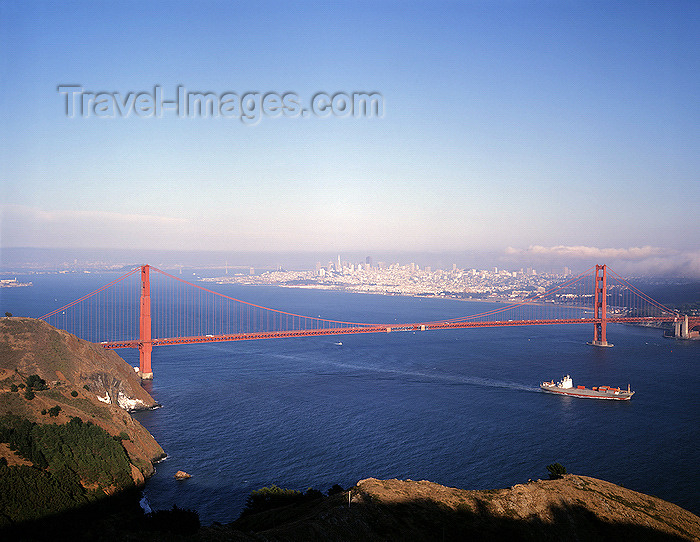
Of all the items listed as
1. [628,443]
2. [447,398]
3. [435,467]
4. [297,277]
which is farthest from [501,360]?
[297,277]

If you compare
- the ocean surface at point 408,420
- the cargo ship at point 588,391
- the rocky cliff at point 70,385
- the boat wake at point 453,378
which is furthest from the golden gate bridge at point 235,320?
the cargo ship at point 588,391

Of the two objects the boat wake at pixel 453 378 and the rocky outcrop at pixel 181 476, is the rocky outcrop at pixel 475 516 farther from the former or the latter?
the boat wake at pixel 453 378

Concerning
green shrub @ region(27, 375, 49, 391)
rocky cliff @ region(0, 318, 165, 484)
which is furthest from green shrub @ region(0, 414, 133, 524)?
green shrub @ region(27, 375, 49, 391)

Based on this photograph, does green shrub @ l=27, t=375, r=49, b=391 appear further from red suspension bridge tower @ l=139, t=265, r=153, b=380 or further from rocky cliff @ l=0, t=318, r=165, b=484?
red suspension bridge tower @ l=139, t=265, r=153, b=380

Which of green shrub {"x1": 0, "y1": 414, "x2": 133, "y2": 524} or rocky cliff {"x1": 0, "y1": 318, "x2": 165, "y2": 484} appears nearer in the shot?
green shrub {"x1": 0, "y1": 414, "x2": 133, "y2": 524}

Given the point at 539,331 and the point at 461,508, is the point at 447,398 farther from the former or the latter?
the point at 539,331

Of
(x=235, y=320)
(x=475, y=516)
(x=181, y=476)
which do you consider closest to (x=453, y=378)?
(x=181, y=476)
